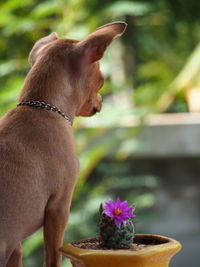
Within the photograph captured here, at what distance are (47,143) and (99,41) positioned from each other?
19 cm

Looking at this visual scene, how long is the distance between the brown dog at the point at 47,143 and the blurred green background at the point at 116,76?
1494 millimetres

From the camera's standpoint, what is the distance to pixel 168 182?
13.8 ft

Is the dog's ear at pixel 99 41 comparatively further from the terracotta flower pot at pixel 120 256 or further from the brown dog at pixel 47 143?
the terracotta flower pot at pixel 120 256

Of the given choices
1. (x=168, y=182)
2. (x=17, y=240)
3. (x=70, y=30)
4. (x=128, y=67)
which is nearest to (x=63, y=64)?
(x=17, y=240)

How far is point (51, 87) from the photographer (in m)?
1.11

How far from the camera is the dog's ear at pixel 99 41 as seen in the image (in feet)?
3.43

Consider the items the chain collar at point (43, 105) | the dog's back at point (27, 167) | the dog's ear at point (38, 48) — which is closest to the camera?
the dog's back at point (27, 167)

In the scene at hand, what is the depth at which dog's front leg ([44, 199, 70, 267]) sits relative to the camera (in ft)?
3.44

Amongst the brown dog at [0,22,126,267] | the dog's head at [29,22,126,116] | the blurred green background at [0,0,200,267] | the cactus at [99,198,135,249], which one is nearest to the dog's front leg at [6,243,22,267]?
the brown dog at [0,22,126,267]

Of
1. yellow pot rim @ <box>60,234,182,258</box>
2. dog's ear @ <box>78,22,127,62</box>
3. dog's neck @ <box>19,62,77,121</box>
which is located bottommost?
yellow pot rim @ <box>60,234,182,258</box>

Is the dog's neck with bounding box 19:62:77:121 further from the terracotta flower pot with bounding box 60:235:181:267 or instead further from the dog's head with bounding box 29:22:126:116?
the terracotta flower pot with bounding box 60:235:181:267

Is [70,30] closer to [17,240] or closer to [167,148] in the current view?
[167,148]

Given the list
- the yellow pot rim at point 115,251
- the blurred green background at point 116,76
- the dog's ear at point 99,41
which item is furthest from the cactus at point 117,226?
the blurred green background at point 116,76

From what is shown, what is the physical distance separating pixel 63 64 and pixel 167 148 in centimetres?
288
